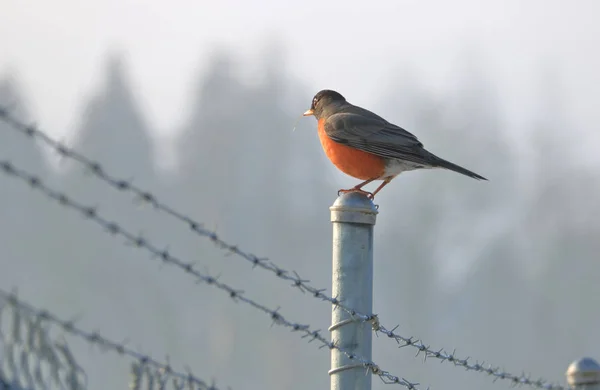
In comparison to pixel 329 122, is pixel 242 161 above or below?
above

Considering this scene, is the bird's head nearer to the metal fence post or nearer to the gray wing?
the gray wing

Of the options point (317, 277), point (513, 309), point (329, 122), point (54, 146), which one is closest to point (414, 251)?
point (513, 309)

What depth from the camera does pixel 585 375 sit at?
5367mm

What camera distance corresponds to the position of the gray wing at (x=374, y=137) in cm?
755

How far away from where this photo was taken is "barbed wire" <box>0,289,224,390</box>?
2869mm

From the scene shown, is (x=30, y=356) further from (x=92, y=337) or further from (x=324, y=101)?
(x=324, y=101)

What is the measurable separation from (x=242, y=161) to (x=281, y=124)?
289 centimetres

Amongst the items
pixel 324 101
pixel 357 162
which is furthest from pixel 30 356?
pixel 324 101

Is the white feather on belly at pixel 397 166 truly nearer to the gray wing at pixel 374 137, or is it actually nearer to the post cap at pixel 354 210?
the gray wing at pixel 374 137

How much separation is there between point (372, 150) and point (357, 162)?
116 mm

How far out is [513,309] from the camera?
216 feet

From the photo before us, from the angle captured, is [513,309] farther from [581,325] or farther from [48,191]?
[48,191]

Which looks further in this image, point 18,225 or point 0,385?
point 18,225

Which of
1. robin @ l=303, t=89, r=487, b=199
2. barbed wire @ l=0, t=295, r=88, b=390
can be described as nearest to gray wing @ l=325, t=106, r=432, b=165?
robin @ l=303, t=89, r=487, b=199
